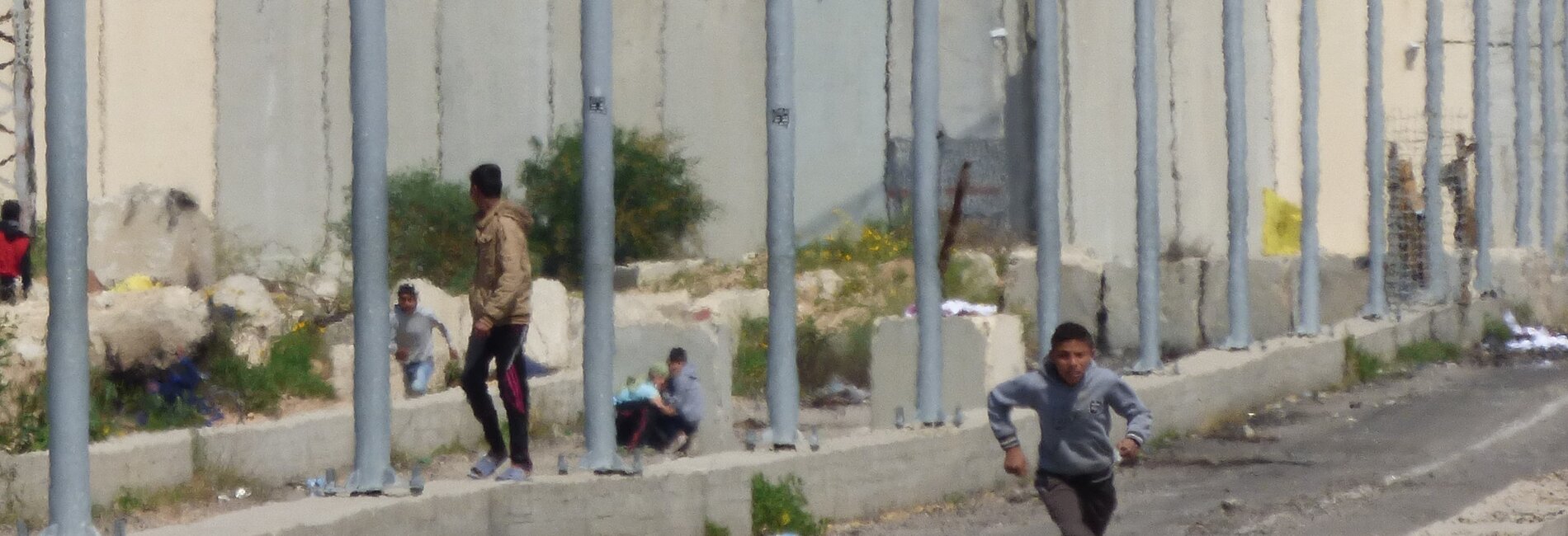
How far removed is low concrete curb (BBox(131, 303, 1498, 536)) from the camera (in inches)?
332

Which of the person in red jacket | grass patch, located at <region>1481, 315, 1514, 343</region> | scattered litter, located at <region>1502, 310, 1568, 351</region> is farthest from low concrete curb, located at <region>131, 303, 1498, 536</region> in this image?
grass patch, located at <region>1481, 315, 1514, 343</region>

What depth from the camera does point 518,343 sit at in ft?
31.8

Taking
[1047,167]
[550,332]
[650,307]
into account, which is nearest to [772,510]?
[1047,167]

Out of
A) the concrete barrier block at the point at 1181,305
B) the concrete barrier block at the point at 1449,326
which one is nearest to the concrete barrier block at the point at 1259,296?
the concrete barrier block at the point at 1181,305

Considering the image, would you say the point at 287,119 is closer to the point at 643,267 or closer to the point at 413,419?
the point at 643,267

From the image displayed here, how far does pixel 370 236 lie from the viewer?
9000 millimetres

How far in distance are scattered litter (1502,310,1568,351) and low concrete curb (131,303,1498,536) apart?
11380 mm

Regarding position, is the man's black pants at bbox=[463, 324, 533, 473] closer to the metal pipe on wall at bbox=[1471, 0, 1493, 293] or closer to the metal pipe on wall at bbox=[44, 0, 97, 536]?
the metal pipe on wall at bbox=[44, 0, 97, 536]

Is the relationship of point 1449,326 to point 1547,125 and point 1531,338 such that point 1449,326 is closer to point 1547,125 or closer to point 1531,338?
point 1531,338

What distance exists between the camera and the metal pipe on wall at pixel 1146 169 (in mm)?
17406

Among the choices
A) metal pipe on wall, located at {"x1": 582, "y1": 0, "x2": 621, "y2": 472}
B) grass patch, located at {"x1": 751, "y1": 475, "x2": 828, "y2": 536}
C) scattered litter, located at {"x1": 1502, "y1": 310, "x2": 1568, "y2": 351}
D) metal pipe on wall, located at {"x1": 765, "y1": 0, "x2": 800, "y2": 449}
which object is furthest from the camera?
scattered litter, located at {"x1": 1502, "y1": 310, "x2": 1568, "y2": 351}

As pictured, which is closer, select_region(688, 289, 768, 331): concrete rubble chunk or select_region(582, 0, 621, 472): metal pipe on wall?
select_region(582, 0, 621, 472): metal pipe on wall

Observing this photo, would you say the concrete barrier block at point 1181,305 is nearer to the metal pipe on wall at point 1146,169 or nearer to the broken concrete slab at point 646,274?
the broken concrete slab at point 646,274

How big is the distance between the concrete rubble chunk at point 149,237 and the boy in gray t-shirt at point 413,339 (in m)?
11.4
